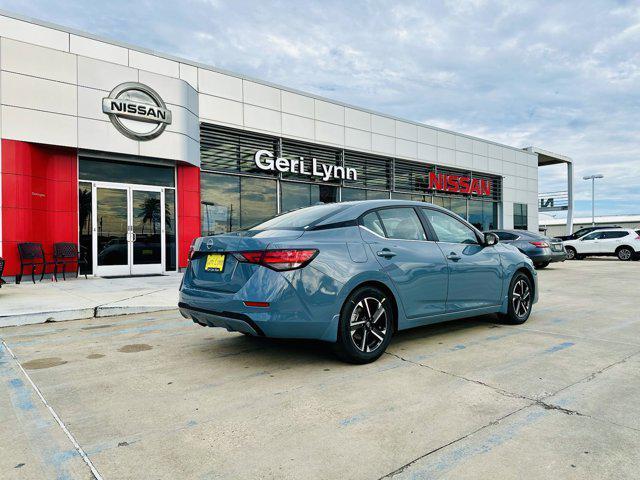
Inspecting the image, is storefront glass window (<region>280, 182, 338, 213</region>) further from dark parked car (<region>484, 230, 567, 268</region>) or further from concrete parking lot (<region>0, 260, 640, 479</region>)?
concrete parking lot (<region>0, 260, 640, 479</region>)

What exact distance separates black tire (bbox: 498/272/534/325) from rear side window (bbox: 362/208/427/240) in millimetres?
1789

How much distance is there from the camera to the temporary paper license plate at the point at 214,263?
157 inches

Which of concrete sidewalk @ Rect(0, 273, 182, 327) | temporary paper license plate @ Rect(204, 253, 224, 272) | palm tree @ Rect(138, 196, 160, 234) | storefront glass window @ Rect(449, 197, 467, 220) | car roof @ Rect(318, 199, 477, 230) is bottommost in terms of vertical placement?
concrete sidewalk @ Rect(0, 273, 182, 327)

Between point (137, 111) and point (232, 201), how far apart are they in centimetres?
443

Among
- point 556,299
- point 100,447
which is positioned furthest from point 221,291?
point 556,299

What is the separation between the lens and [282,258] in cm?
370

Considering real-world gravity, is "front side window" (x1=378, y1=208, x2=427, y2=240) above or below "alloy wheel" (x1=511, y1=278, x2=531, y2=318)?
above

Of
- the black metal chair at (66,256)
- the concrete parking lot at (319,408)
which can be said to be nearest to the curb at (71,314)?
the concrete parking lot at (319,408)

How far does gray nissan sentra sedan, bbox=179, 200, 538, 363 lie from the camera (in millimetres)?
3701

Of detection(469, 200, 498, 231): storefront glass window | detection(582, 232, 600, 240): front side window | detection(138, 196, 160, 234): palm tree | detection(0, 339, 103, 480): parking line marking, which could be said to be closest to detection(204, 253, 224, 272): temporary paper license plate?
detection(0, 339, 103, 480): parking line marking

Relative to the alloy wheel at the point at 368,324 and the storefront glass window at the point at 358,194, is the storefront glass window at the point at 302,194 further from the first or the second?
the alloy wheel at the point at 368,324

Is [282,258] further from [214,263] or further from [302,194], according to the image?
[302,194]

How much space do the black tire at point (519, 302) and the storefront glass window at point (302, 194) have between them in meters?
11.5

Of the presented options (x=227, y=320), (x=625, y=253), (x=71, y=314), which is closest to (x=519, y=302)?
(x=227, y=320)
